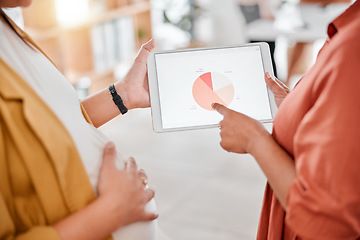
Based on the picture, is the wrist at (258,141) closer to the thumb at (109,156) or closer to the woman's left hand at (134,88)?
the thumb at (109,156)

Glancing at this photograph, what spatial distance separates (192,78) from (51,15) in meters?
2.20

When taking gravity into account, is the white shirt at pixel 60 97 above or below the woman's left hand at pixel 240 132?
above

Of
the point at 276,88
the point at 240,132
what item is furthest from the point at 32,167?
the point at 276,88

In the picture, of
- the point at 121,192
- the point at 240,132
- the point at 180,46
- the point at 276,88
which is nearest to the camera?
the point at 121,192

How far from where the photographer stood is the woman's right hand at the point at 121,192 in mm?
802

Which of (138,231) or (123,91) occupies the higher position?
(123,91)

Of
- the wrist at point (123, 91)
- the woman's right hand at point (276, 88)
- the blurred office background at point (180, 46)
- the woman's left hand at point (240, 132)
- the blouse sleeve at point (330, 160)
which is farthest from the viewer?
the blurred office background at point (180, 46)

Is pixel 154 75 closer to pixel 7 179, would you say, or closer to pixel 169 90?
pixel 169 90

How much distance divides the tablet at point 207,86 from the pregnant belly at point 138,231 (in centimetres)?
31

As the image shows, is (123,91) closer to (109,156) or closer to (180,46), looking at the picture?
(109,156)

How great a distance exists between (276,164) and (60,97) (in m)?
0.45

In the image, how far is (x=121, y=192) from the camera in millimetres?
820

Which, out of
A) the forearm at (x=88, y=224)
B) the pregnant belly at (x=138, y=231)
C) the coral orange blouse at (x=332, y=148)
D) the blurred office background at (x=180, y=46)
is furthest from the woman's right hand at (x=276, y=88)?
the blurred office background at (x=180, y=46)

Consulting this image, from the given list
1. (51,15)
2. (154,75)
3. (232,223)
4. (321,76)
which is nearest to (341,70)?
(321,76)
